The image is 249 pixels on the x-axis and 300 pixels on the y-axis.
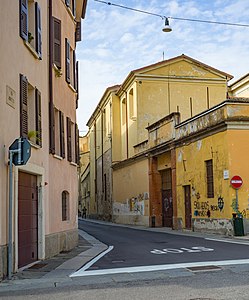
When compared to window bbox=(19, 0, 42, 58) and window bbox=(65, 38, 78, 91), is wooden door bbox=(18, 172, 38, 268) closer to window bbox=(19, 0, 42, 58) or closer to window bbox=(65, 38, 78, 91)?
window bbox=(19, 0, 42, 58)

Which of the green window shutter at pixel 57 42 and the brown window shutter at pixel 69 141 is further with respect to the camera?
the brown window shutter at pixel 69 141

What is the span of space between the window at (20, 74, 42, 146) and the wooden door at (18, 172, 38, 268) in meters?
1.02

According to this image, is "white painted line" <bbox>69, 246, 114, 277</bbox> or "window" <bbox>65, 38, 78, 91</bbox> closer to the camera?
"white painted line" <bbox>69, 246, 114, 277</bbox>

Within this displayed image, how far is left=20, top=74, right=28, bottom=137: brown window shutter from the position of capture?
11.5 metres

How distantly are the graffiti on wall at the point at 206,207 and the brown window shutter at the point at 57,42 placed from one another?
10.2m

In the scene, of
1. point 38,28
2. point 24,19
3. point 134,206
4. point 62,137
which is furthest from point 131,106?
point 24,19

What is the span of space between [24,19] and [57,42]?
3.94 metres

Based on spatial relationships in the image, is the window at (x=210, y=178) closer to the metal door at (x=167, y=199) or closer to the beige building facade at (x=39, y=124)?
the metal door at (x=167, y=199)

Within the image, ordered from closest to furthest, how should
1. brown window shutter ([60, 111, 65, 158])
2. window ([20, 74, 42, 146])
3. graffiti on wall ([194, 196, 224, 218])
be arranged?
window ([20, 74, 42, 146]) < brown window shutter ([60, 111, 65, 158]) < graffiti on wall ([194, 196, 224, 218])

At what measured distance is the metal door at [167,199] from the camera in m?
30.6

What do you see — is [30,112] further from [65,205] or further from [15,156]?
[65,205]

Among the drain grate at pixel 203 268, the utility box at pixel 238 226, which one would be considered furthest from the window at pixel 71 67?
the drain grate at pixel 203 268

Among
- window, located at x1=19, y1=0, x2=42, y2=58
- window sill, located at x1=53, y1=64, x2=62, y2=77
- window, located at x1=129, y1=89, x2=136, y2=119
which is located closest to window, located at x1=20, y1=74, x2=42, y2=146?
window, located at x1=19, y1=0, x2=42, y2=58

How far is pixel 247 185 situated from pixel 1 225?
13.7m
